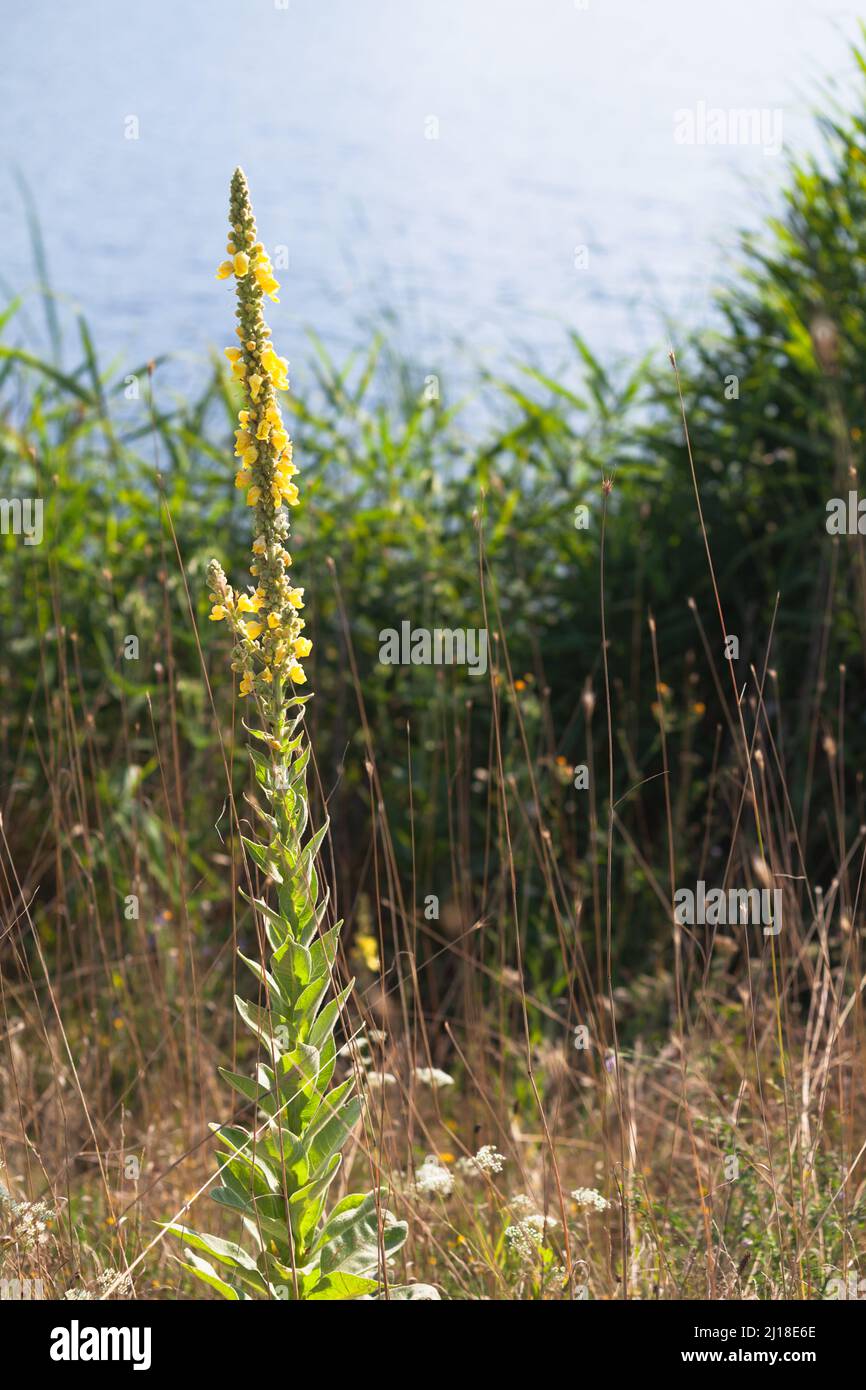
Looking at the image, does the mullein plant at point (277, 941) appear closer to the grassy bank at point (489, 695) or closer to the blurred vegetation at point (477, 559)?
the grassy bank at point (489, 695)

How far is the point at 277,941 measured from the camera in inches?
63.1

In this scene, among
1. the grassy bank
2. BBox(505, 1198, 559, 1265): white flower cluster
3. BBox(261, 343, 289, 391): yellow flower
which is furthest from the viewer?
the grassy bank

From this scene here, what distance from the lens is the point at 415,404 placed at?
188 inches

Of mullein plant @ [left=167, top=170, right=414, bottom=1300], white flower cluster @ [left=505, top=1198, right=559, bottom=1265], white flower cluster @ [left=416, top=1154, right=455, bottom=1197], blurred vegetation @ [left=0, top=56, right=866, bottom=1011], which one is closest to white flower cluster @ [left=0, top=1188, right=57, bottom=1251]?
mullein plant @ [left=167, top=170, right=414, bottom=1300]

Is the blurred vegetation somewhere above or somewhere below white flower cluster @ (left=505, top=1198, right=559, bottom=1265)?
above

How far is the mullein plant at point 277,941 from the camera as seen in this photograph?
Result: 4.99 feet

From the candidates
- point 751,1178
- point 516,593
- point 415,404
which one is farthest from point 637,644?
point 751,1178

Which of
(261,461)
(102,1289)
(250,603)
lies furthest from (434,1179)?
(261,461)

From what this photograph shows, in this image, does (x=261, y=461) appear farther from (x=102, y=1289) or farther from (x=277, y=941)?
(x=102, y=1289)

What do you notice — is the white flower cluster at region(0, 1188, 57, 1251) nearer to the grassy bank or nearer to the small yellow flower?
the grassy bank

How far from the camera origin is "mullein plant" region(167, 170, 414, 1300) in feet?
4.99

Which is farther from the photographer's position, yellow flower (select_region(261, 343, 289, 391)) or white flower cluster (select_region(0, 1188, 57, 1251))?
white flower cluster (select_region(0, 1188, 57, 1251))

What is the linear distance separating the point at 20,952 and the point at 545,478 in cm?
309
